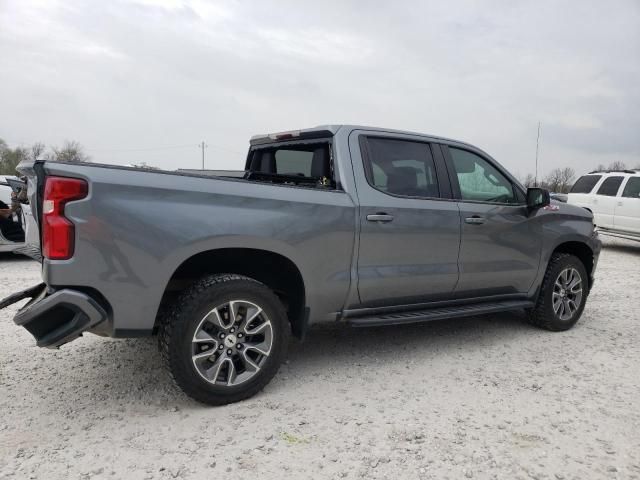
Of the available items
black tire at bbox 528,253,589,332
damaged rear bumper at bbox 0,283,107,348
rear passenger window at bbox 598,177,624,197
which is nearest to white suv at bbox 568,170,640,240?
rear passenger window at bbox 598,177,624,197

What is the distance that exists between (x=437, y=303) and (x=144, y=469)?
102 inches

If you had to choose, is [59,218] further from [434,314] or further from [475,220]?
[475,220]

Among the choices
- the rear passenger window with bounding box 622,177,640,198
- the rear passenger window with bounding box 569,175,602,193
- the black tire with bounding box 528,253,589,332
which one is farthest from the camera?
the rear passenger window with bounding box 569,175,602,193

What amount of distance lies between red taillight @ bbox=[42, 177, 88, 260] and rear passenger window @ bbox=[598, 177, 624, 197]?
12.7 meters

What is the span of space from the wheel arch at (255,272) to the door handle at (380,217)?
0.68 m

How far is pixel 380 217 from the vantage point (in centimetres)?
373

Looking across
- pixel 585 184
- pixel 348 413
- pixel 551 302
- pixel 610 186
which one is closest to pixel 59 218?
pixel 348 413

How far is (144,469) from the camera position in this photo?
249cm

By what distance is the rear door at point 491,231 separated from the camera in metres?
4.31

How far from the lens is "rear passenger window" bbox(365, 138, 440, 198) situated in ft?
12.8

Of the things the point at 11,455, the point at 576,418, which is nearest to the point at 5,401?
the point at 11,455

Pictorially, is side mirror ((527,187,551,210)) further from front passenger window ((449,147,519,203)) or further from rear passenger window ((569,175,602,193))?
rear passenger window ((569,175,602,193))

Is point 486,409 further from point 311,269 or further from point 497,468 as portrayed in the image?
point 311,269

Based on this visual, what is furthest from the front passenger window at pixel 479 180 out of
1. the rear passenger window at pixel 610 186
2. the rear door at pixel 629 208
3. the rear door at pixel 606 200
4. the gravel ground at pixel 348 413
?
the rear passenger window at pixel 610 186
